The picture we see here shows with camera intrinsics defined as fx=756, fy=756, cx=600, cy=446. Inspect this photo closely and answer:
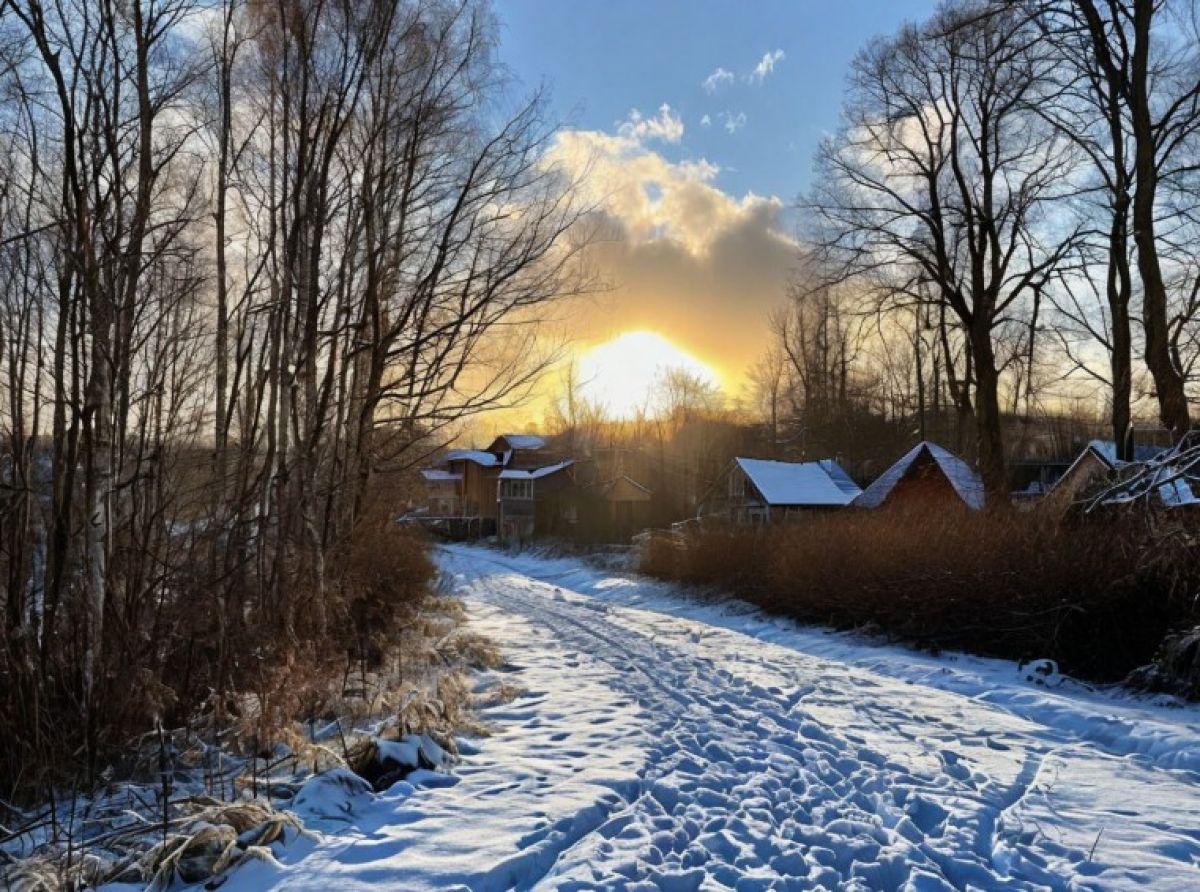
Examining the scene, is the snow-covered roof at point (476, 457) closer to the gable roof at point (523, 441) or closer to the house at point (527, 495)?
the gable roof at point (523, 441)

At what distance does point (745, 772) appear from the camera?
515 centimetres

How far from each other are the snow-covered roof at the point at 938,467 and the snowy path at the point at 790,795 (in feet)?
46.7

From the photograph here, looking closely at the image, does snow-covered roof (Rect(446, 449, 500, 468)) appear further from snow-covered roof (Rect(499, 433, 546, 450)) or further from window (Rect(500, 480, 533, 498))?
window (Rect(500, 480, 533, 498))

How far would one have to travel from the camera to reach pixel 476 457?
2461 inches

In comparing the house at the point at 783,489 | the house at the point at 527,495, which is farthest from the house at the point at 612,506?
the house at the point at 783,489

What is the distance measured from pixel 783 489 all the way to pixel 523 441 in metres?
33.4

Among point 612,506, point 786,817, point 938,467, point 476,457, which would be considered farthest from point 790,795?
point 476,457

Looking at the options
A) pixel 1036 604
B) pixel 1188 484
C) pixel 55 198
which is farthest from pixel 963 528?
pixel 55 198

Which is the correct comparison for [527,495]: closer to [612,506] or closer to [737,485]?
[612,506]

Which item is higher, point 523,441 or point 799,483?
point 523,441

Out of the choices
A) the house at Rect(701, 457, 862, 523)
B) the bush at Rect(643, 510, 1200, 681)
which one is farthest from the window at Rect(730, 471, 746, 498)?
the bush at Rect(643, 510, 1200, 681)

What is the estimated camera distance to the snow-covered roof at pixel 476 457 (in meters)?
62.0

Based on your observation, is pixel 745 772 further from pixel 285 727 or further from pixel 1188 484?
pixel 1188 484

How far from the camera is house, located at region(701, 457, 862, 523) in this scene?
32875mm
